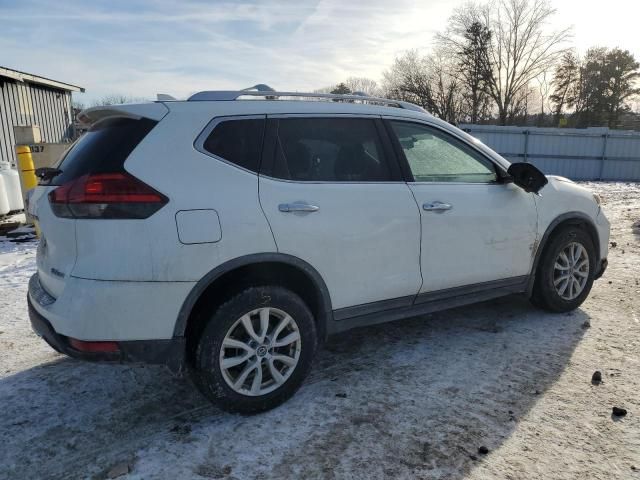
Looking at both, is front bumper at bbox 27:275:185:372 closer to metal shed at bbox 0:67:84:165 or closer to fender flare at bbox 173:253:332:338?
fender flare at bbox 173:253:332:338

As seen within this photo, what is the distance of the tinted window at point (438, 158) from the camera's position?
346cm

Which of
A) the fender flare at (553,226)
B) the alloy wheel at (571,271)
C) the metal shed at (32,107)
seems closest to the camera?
the fender flare at (553,226)

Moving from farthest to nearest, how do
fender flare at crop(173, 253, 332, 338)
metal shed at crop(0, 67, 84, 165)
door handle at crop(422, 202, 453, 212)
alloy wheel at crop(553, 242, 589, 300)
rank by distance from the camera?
metal shed at crop(0, 67, 84, 165) → alloy wheel at crop(553, 242, 589, 300) → door handle at crop(422, 202, 453, 212) → fender flare at crop(173, 253, 332, 338)

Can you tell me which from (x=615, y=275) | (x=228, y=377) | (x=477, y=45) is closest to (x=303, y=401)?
(x=228, y=377)

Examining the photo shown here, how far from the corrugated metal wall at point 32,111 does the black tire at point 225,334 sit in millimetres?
14285

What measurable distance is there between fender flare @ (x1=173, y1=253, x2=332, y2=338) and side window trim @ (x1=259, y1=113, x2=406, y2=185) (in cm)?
47

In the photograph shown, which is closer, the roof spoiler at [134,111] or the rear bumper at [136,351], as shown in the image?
the rear bumper at [136,351]

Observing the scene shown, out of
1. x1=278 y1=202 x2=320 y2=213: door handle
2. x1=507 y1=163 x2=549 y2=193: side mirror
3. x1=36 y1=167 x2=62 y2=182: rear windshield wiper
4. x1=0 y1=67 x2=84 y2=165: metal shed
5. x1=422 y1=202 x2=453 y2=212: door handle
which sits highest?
x1=0 y1=67 x2=84 y2=165: metal shed

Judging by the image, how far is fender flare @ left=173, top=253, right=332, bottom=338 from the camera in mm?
2572

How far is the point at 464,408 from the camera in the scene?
2.94 m

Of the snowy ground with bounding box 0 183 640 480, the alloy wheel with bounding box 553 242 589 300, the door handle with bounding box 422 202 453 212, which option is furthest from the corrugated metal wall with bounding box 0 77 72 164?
the alloy wheel with bounding box 553 242 589 300

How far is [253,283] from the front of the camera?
109 inches

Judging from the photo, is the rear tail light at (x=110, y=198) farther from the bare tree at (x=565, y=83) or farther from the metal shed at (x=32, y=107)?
the bare tree at (x=565, y=83)


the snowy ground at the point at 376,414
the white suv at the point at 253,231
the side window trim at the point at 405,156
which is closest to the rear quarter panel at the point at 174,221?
the white suv at the point at 253,231
